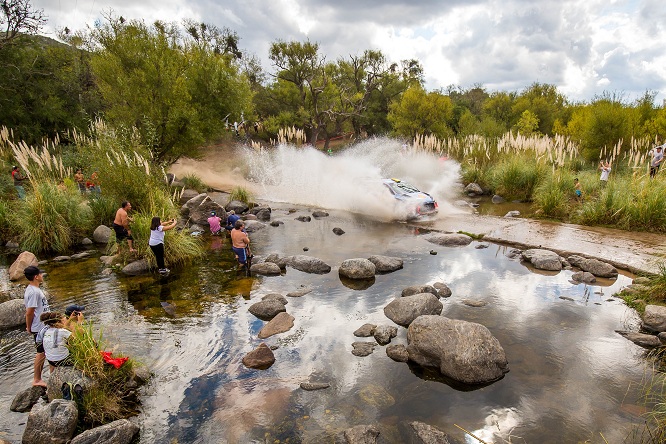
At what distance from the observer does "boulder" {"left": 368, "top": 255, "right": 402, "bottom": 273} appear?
1098 centimetres

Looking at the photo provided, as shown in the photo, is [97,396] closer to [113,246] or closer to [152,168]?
[113,246]

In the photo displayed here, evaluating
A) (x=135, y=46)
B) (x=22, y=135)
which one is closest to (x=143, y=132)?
(x=135, y=46)

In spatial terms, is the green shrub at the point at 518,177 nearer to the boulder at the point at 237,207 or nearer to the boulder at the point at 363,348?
the boulder at the point at 237,207

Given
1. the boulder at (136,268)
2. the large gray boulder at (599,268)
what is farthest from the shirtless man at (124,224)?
the large gray boulder at (599,268)

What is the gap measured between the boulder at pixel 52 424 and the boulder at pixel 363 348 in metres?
4.35

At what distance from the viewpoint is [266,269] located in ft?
36.6

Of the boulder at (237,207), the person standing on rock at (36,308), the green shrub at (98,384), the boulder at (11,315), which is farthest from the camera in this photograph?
the boulder at (237,207)

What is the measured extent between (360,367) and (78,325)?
14.7 ft

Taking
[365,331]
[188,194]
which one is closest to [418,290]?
[365,331]

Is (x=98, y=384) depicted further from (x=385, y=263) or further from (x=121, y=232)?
(x=385, y=263)

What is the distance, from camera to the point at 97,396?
5.25 metres

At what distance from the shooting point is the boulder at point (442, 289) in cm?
925

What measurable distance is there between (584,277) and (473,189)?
12.0m

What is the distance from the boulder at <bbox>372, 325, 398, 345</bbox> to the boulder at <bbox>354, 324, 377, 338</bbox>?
80 mm
